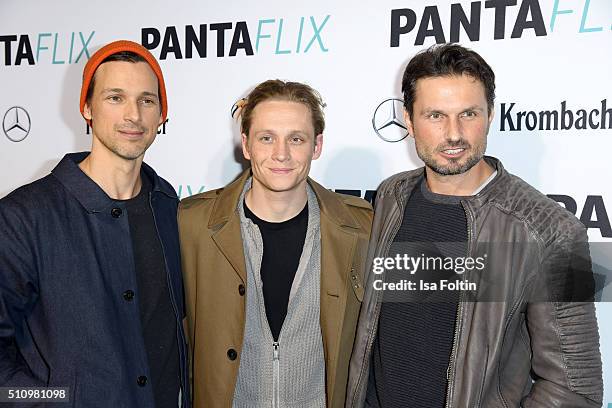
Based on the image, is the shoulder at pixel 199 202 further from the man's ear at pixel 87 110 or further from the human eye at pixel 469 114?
the human eye at pixel 469 114

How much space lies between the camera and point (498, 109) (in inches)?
102

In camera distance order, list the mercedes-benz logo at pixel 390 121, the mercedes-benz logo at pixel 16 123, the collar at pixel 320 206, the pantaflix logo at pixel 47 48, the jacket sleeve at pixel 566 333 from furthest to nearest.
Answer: the mercedes-benz logo at pixel 16 123 < the pantaflix logo at pixel 47 48 < the mercedes-benz logo at pixel 390 121 < the collar at pixel 320 206 < the jacket sleeve at pixel 566 333

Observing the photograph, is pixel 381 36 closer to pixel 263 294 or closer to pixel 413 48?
pixel 413 48

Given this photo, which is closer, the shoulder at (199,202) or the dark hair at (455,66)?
the dark hair at (455,66)

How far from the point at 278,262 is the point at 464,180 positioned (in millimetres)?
720

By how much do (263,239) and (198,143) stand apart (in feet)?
3.82

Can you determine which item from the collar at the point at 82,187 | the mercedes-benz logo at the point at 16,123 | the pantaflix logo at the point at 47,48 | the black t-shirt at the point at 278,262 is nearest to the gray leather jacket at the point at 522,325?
Answer: the black t-shirt at the point at 278,262

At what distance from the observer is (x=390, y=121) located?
276 centimetres

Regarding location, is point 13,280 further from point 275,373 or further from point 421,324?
point 421,324

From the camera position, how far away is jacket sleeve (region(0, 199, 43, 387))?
169 centimetres

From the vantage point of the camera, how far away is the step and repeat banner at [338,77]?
8.18 feet

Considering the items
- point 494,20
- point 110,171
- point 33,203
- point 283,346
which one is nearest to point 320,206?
point 283,346

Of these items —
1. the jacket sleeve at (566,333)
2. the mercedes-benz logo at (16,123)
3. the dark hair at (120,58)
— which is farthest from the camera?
the mercedes-benz logo at (16,123)

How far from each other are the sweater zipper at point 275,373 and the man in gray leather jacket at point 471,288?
0.27 metres
